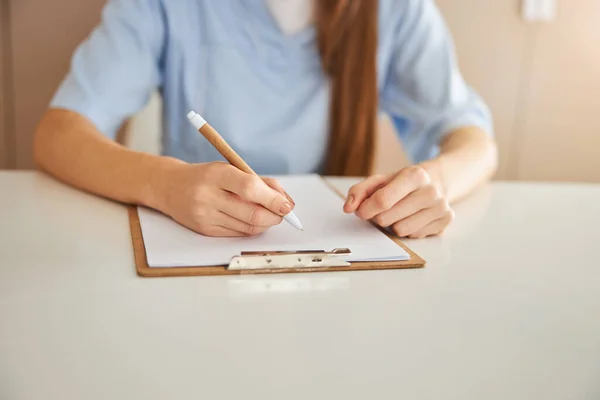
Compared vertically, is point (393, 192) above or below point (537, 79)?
above

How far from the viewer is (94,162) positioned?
2.51 feet

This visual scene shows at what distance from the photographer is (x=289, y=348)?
0.41 m

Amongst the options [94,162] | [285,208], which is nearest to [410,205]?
[285,208]

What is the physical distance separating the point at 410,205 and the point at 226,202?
0.19m

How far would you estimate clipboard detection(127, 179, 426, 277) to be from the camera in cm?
53

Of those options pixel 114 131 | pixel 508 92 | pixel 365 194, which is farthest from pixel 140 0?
pixel 508 92

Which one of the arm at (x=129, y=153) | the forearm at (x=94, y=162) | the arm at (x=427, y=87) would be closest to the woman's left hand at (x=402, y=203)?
the arm at (x=129, y=153)

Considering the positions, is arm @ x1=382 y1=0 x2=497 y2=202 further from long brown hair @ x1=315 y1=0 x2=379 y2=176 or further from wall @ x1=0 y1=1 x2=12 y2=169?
wall @ x1=0 y1=1 x2=12 y2=169

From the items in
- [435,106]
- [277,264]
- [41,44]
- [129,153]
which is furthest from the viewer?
[41,44]

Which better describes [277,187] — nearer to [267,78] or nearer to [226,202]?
[226,202]

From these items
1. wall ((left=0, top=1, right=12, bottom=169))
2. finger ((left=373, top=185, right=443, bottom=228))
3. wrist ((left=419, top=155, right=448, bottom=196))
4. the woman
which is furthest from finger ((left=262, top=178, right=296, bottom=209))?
wall ((left=0, top=1, right=12, bottom=169))

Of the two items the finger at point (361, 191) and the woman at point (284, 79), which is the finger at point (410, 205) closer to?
the finger at point (361, 191)

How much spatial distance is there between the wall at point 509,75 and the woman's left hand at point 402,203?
875mm

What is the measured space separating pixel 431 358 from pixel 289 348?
0.09m
